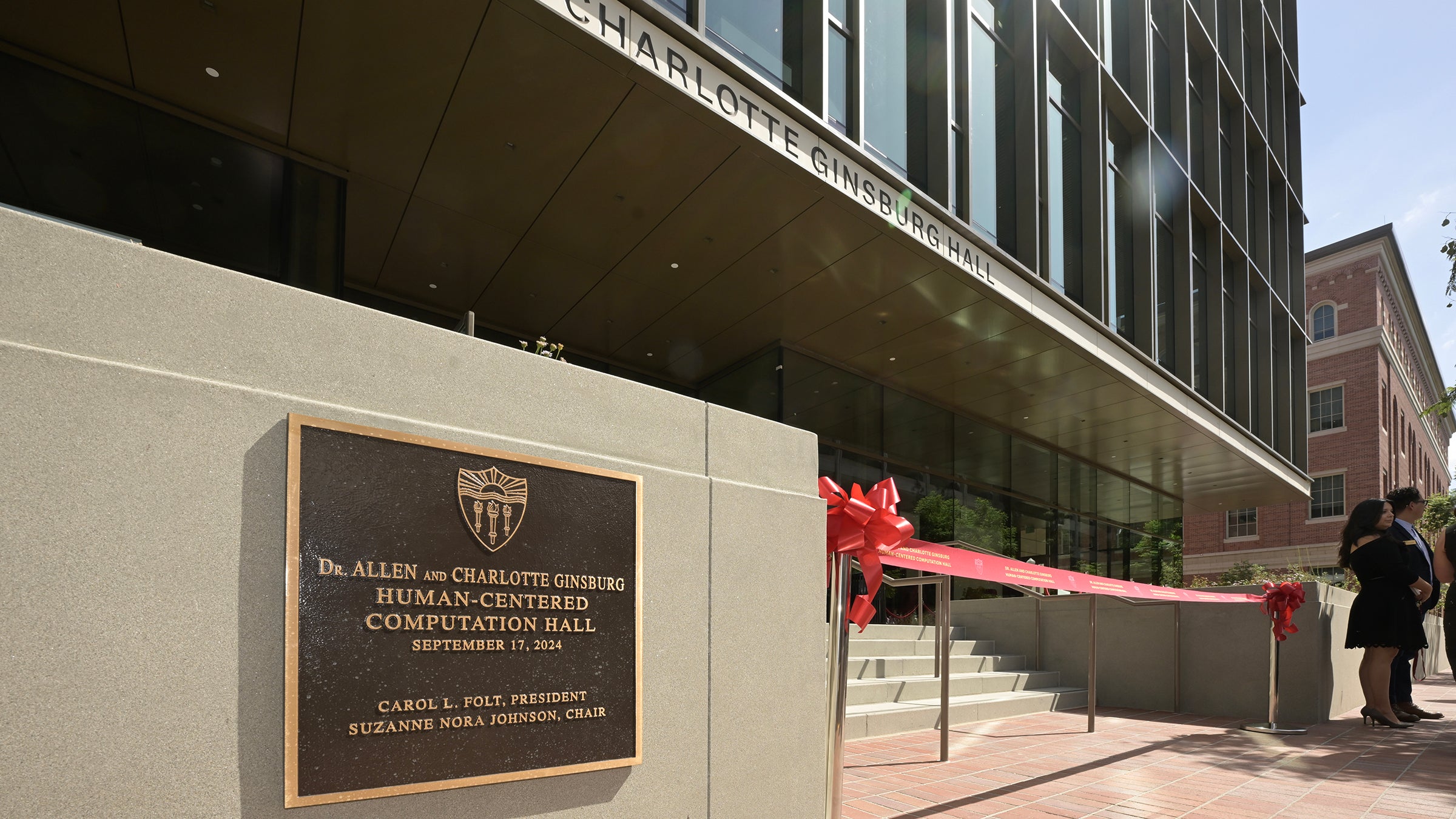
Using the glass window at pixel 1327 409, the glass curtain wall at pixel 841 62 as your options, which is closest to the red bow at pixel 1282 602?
the glass curtain wall at pixel 841 62

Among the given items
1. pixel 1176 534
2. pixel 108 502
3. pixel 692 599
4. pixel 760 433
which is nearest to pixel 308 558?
pixel 108 502

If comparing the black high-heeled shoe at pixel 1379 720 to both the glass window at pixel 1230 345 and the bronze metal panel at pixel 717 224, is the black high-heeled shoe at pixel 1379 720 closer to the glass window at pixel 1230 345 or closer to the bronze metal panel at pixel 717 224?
the bronze metal panel at pixel 717 224

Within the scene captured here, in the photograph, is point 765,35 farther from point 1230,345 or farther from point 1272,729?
point 1230,345

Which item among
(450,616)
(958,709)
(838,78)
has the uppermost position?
(838,78)

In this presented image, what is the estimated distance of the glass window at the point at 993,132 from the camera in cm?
1309

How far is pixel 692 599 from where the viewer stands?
3.77 meters

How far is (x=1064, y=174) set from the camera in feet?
49.7

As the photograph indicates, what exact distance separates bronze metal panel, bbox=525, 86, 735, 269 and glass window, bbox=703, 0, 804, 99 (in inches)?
54.0

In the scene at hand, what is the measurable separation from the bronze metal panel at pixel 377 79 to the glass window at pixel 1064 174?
10329 mm

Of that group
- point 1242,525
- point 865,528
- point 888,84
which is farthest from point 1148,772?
point 1242,525

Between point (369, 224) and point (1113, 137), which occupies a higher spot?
point (1113, 137)

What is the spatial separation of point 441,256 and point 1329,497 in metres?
40.9

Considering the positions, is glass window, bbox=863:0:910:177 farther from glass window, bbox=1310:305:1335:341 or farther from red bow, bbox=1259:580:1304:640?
glass window, bbox=1310:305:1335:341

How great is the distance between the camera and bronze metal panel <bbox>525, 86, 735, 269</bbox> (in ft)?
28.1
